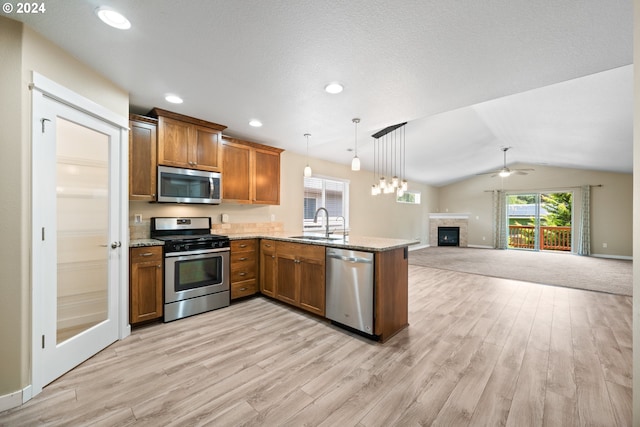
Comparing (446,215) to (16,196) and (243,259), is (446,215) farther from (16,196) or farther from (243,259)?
(16,196)

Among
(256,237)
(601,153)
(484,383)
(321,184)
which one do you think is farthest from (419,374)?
(601,153)

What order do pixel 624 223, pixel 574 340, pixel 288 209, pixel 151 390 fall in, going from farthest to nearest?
pixel 624 223
pixel 288 209
pixel 574 340
pixel 151 390

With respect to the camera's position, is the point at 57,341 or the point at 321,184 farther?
the point at 321,184

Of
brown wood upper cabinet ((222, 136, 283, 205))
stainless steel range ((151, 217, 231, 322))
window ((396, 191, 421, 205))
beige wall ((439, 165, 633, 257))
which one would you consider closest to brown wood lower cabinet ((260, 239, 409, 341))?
stainless steel range ((151, 217, 231, 322))

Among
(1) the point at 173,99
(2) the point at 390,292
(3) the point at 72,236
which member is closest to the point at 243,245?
(3) the point at 72,236

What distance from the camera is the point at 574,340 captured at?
251cm

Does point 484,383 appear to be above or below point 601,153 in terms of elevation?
below

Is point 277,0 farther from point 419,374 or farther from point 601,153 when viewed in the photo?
point 601,153

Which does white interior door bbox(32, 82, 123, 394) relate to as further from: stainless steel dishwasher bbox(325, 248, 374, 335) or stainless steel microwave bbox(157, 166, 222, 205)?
stainless steel dishwasher bbox(325, 248, 374, 335)

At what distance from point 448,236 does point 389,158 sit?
5.82 metres

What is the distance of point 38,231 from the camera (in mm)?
1764

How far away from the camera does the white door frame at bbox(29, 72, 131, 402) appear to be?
172 centimetres

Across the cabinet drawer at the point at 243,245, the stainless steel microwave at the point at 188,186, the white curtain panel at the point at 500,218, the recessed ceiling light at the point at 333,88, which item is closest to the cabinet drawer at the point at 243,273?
the cabinet drawer at the point at 243,245

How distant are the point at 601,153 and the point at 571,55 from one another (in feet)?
20.5
